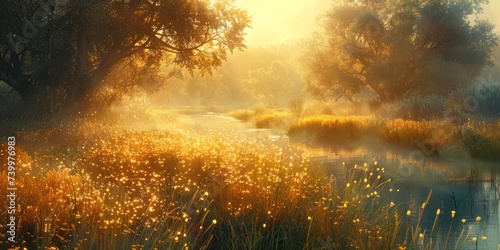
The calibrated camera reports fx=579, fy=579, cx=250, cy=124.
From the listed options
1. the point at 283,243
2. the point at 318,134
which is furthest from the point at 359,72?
the point at 283,243

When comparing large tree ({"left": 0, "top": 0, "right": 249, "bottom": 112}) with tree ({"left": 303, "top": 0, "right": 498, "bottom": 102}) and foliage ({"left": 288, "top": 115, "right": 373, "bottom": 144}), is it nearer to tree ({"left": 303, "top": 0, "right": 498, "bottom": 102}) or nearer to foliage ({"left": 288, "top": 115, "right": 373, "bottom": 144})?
foliage ({"left": 288, "top": 115, "right": 373, "bottom": 144})

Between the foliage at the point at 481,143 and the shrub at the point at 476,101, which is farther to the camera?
the shrub at the point at 476,101

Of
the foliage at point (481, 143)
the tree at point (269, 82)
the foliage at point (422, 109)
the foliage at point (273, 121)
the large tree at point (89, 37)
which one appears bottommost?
the foliage at point (481, 143)

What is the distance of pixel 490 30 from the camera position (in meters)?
42.7

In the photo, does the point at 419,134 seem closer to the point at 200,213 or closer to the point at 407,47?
the point at 407,47

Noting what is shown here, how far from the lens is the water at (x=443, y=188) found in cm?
1138

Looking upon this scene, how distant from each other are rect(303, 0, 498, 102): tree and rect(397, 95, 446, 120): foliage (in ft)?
15.9

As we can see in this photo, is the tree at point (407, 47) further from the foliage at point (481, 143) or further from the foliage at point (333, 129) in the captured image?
the foliage at point (481, 143)

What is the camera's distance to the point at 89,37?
26.5m

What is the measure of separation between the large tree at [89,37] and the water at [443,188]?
7404 millimetres

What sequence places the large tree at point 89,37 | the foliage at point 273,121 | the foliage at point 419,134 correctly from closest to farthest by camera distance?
the large tree at point 89,37, the foliage at point 419,134, the foliage at point 273,121

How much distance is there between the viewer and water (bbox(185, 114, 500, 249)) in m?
11.4

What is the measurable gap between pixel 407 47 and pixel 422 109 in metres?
7.36

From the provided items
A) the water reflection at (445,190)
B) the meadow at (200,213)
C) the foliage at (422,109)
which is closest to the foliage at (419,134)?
the water reflection at (445,190)
